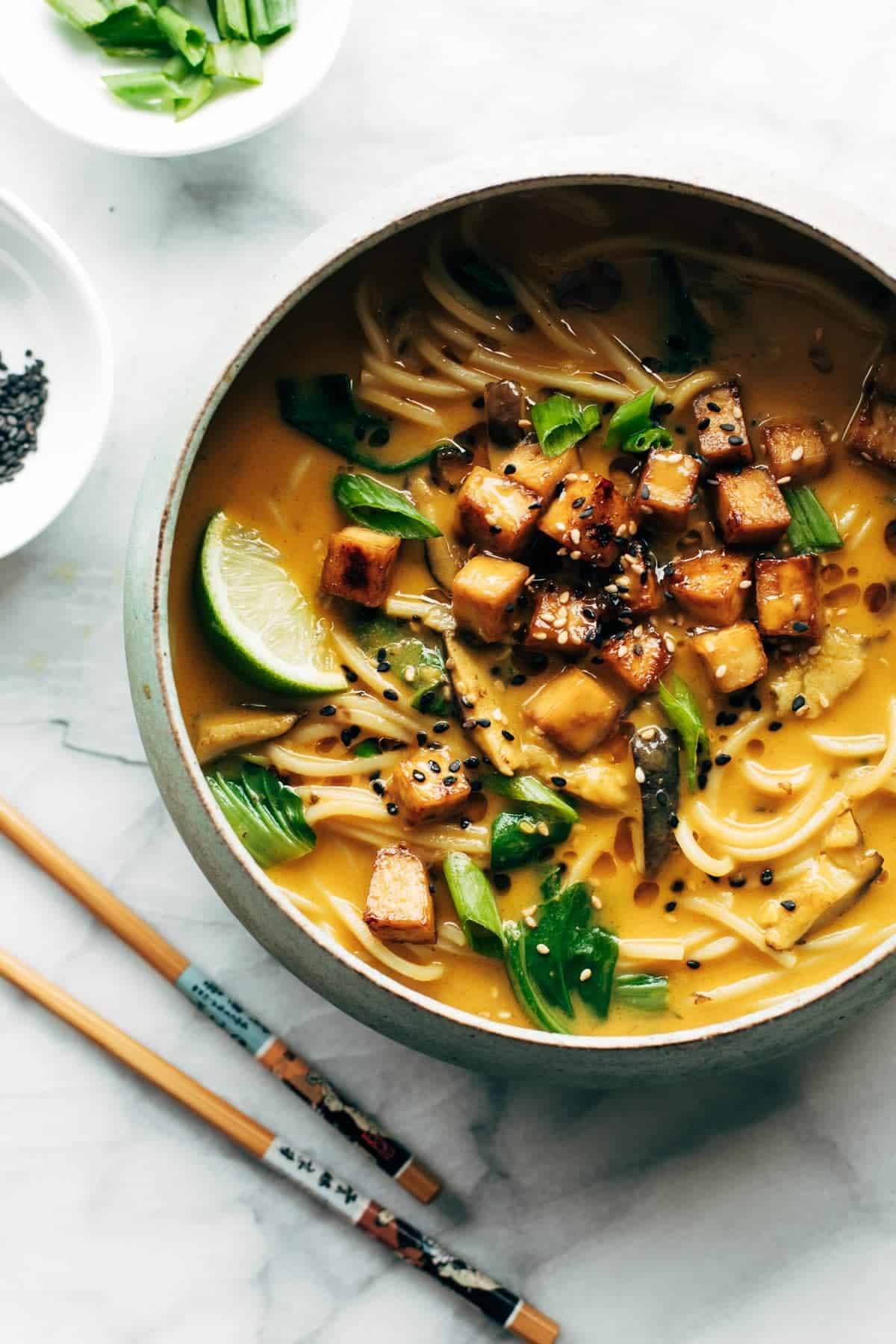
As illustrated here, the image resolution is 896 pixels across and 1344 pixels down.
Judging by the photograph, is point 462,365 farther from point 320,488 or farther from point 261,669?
point 261,669

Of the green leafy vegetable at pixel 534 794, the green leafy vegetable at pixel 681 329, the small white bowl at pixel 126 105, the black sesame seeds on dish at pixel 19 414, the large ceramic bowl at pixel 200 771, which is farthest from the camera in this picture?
the black sesame seeds on dish at pixel 19 414

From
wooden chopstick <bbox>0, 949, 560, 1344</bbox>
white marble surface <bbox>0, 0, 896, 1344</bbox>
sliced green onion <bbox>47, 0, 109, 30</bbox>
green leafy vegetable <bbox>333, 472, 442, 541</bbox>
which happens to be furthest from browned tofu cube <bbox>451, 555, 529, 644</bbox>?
sliced green onion <bbox>47, 0, 109, 30</bbox>

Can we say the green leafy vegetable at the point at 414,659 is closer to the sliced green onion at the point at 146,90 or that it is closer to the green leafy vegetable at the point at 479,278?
the green leafy vegetable at the point at 479,278

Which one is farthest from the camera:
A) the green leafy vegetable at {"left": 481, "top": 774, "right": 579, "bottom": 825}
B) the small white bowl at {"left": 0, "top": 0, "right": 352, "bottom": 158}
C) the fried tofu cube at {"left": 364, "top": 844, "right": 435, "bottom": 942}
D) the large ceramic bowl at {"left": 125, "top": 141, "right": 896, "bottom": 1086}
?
the small white bowl at {"left": 0, "top": 0, "right": 352, "bottom": 158}

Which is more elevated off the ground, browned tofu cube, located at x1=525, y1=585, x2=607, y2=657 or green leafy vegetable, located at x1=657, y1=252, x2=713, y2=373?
green leafy vegetable, located at x1=657, y1=252, x2=713, y2=373

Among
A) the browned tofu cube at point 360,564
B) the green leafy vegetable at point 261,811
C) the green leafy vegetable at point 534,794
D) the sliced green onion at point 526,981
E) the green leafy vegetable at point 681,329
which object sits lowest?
the green leafy vegetable at point 261,811

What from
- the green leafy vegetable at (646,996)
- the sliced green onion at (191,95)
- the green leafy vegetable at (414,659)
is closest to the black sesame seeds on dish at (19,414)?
the sliced green onion at (191,95)

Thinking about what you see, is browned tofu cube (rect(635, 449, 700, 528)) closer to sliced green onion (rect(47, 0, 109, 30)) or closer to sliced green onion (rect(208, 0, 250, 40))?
sliced green onion (rect(208, 0, 250, 40))
